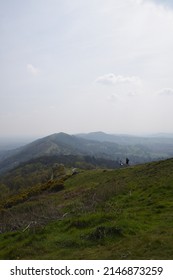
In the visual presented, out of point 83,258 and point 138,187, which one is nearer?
point 83,258

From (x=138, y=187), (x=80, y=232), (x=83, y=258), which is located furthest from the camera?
(x=138, y=187)

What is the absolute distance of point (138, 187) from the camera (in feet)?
95.3

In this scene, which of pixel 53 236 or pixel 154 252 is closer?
pixel 154 252

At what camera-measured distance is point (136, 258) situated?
1148 cm

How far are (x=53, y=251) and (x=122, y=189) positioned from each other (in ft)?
54.2

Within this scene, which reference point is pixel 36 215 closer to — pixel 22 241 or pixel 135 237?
pixel 22 241

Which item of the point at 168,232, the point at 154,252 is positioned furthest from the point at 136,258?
the point at 168,232

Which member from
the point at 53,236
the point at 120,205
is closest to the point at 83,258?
the point at 53,236
